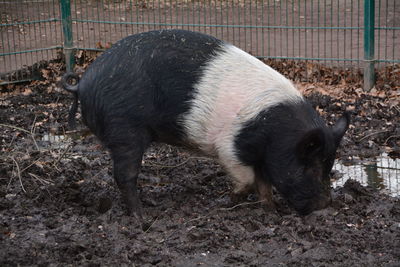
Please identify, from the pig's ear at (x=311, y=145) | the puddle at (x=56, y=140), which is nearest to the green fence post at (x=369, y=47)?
the puddle at (x=56, y=140)

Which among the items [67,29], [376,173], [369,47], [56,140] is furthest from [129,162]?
[67,29]

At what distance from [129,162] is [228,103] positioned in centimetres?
77

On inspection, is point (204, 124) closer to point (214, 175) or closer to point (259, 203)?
point (259, 203)

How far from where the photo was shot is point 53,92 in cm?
916

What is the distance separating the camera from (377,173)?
5.88 metres

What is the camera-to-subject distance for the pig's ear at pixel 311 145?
4.43 metres

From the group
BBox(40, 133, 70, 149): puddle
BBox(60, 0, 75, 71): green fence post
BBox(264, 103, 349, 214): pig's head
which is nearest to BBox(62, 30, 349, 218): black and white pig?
BBox(264, 103, 349, 214): pig's head

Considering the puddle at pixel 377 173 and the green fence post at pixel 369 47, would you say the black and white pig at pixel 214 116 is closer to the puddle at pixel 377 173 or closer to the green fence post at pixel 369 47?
the puddle at pixel 377 173

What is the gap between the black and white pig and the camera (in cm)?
458

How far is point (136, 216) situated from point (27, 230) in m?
0.73

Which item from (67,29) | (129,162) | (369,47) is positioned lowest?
(129,162)

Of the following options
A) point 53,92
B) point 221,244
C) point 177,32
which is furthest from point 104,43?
point 221,244

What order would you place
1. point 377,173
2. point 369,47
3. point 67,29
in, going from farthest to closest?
point 67,29 < point 369,47 < point 377,173

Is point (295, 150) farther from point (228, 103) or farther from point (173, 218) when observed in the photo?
point (173, 218)
